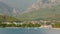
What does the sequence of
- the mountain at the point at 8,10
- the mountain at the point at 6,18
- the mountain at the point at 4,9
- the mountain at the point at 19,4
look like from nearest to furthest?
the mountain at the point at 6,18 < the mountain at the point at 19,4 < the mountain at the point at 8,10 < the mountain at the point at 4,9

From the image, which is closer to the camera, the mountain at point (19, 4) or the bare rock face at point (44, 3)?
the mountain at point (19, 4)

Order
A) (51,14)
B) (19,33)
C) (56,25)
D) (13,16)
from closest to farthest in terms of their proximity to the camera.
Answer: (19,33) → (56,25) → (13,16) → (51,14)

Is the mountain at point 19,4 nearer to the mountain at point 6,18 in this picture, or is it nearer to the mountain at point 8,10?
the mountain at point 8,10

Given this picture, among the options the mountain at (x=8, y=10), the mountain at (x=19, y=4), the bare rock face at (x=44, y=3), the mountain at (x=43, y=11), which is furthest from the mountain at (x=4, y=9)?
the bare rock face at (x=44, y=3)

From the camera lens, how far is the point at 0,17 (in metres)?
14.3

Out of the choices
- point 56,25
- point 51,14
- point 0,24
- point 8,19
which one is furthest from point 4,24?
point 51,14

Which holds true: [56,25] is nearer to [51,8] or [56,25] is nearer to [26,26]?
[26,26]

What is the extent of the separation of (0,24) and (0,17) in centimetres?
210

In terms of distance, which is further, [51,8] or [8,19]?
[51,8]

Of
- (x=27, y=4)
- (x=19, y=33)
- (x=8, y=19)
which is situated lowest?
(x=19, y=33)

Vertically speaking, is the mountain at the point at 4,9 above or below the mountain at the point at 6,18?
above

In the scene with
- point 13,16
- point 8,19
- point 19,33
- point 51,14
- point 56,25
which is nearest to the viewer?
point 19,33

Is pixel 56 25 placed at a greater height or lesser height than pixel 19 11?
lesser

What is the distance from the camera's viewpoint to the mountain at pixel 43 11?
1517 cm
